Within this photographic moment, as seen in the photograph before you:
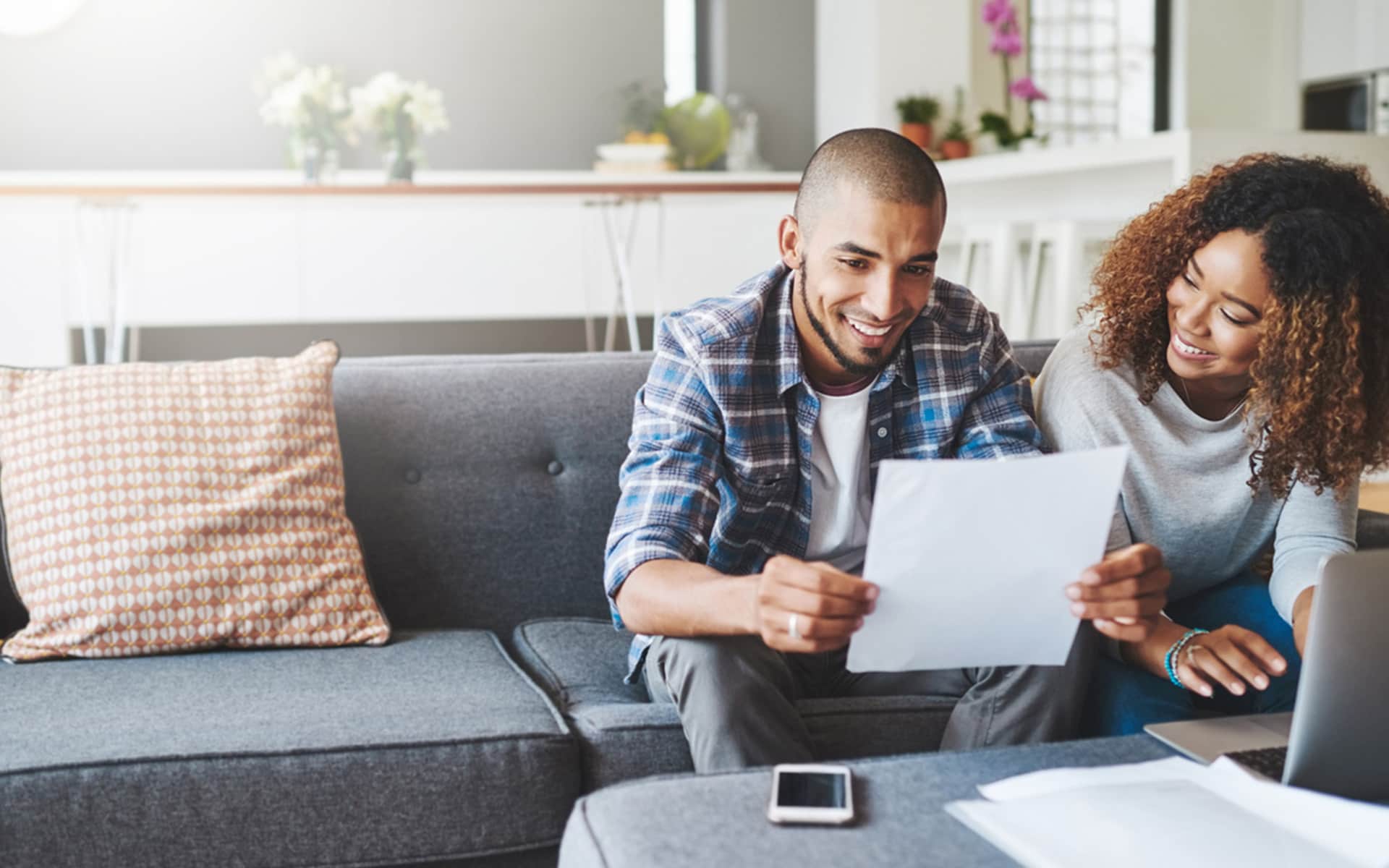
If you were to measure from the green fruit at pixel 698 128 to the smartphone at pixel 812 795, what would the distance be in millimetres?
4810

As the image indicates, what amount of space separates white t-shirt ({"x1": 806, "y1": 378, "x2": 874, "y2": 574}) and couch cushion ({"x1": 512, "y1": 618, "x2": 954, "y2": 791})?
0.61 feet

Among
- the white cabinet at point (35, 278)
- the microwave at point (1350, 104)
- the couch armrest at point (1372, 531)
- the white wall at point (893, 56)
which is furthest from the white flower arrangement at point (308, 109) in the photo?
the microwave at point (1350, 104)

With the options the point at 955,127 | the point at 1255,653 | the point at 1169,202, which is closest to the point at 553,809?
the point at 1255,653

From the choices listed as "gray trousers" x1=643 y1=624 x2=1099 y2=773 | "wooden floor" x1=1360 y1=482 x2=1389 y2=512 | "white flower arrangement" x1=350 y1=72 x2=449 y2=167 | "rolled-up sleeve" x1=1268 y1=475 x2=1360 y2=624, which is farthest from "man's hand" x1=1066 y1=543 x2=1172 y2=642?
"white flower arrangement" x1=350 y1=72 x2=449 y2=167

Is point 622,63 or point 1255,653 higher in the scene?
point 622,63

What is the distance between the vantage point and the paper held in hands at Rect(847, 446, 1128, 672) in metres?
1.17

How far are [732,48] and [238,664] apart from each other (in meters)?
4.75

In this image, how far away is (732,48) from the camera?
6039 millimetres

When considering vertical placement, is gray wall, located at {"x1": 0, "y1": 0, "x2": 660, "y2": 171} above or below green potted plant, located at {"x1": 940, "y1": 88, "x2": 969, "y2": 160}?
above

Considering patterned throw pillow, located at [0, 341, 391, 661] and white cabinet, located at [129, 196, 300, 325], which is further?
white cabinet, located at [129, 196, 300, 325]

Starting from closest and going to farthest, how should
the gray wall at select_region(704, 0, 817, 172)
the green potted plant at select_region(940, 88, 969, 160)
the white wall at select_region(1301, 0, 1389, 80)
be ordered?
the green potted plant at select_region(940, 88, 969, 160)
the white wall at select_region(1301, 0, 1389, 80)
the gray wall at select_region(704, 0, 817, 172)

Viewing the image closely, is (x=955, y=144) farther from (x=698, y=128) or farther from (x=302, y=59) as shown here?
(x=302, y=59)

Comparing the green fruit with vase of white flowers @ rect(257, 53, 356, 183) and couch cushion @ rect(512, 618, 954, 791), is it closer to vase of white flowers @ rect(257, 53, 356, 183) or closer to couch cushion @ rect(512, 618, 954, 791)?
vase of white flowers @ rect(257, 53, 356, 183)

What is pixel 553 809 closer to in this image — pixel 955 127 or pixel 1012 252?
pixel 1012 252
